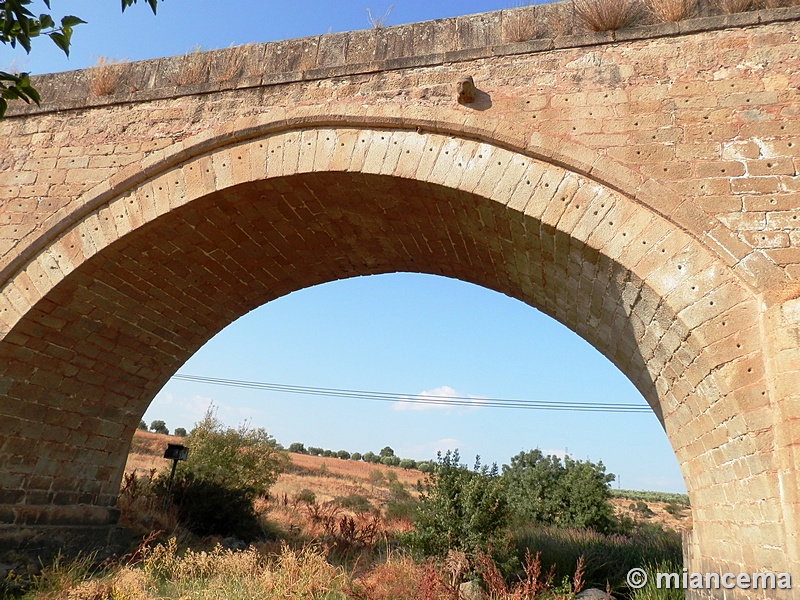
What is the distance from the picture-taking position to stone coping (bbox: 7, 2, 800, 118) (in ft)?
15.1

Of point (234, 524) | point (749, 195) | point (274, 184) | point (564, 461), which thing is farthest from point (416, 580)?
point (564, 461)

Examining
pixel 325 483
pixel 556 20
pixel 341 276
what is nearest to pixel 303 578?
pixel 341 276

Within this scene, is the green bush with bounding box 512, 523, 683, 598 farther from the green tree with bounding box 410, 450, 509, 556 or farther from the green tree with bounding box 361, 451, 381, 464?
the green tree with bounding box 361, 451, 381, 464

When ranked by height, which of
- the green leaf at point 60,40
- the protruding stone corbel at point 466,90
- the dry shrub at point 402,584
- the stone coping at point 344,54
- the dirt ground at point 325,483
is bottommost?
the dry shrub at point 402,584

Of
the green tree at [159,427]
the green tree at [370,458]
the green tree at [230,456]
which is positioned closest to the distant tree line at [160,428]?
the green tree at [159,427]

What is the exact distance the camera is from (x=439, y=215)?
193 inches

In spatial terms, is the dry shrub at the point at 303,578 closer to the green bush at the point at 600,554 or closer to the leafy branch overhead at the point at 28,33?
the green bush at the point at 600,554

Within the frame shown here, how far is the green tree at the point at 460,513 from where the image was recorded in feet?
22.1

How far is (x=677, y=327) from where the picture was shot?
3.67 m

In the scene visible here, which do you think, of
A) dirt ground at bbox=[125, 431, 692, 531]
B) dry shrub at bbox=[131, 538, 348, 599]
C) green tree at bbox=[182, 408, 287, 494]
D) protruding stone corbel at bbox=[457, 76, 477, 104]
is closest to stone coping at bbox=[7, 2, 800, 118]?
protruding stone corbel at bbox=[457, 76, 477, 104]

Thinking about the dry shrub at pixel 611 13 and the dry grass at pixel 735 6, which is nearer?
the dry grass at pixel 735 6

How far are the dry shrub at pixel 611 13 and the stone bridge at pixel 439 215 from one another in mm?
117

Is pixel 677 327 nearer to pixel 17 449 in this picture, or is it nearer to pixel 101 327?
pixel 101 327

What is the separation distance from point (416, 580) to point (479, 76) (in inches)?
194
